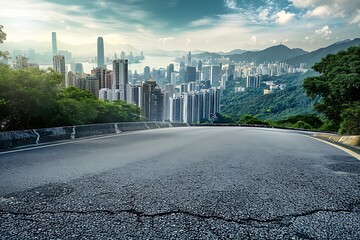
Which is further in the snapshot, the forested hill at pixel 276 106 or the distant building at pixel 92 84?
the forested hill at pixel 276 106

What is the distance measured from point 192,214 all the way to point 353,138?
23.9 ft

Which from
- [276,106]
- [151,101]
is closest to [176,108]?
[151,101]

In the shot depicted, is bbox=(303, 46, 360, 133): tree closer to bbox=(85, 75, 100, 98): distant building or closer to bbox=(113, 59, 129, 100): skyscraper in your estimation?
bbox=(85, 75, 100, 98): distant building

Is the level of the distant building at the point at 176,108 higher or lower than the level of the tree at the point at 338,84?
lower

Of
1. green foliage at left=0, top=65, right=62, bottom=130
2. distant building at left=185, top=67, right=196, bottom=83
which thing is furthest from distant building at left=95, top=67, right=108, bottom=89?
distant building at left=185, top=67, right=196, bottom=83

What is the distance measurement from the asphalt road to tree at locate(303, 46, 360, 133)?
2049 cm

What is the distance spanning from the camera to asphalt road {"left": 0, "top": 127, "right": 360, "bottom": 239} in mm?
2135

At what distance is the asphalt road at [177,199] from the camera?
7.00 ft

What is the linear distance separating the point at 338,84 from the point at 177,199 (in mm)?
24189

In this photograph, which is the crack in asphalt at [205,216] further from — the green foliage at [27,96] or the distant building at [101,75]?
the distant building at [101,75]

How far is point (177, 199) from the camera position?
2.80 meters

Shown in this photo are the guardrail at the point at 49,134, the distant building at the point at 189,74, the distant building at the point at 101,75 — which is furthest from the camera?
the distant building at the point at 189,74

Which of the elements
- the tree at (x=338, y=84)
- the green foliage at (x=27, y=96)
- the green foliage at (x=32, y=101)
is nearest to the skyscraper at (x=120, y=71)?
the tree at (x=338, y=84)

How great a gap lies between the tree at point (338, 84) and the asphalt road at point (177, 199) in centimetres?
2049
